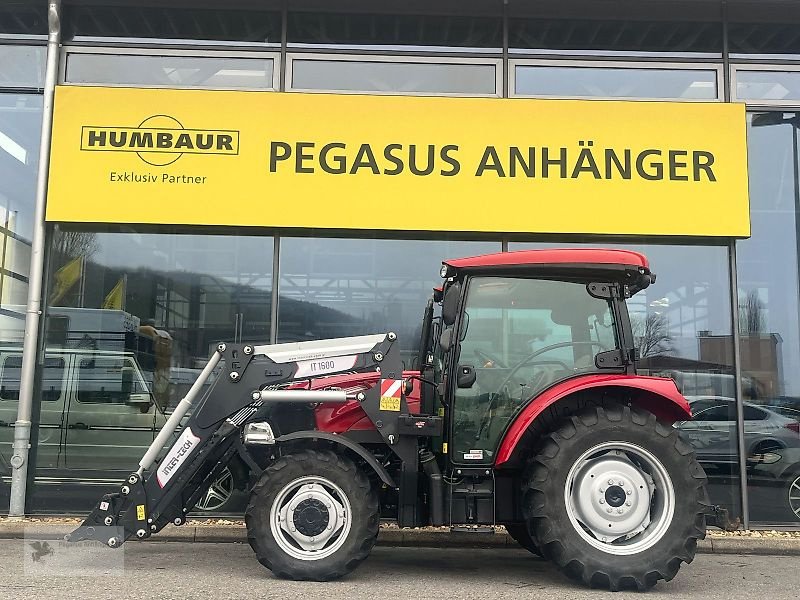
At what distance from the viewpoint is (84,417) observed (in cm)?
778

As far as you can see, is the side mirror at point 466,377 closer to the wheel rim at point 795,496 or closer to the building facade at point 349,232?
the building facade at point 349,232

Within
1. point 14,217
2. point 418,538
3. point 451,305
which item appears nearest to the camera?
point 451,305

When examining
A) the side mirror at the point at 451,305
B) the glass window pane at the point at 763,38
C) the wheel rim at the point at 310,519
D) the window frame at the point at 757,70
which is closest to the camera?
the wheel rim at the point at 310,519

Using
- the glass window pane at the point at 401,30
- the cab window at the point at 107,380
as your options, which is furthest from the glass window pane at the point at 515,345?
the glass window pane at the point at 401,30

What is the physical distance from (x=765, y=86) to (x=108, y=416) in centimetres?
790

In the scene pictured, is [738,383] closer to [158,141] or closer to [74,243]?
[158,141]

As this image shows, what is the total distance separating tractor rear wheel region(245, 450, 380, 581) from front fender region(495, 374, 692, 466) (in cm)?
102

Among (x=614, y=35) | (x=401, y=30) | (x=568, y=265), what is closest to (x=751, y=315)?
(x=614, y=35)

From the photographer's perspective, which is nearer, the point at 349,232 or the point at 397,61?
the point at 349,232

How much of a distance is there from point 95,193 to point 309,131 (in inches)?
90.0

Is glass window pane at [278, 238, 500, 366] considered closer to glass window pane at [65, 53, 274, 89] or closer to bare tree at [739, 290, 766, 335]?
glass window pane at [65, 53, 274, 89]

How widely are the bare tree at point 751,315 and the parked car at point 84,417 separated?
611 centimetres

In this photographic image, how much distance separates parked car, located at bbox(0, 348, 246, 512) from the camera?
7.69 m

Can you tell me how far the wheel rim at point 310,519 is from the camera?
503cm
